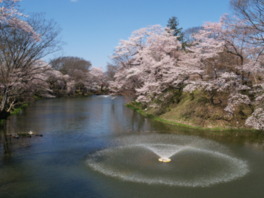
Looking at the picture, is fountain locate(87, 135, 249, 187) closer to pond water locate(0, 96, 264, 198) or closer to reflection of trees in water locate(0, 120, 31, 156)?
pond water locate(0, 96, 264, 198)

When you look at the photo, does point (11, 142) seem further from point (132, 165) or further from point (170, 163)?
point (170, 163)

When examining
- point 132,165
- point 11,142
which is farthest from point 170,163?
point 11,142

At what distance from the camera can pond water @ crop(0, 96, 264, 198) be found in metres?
9.35

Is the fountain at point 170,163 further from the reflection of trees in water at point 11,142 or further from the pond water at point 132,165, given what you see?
the reflection of trees in water at point 11,142

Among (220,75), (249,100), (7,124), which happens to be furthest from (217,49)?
(7,124)

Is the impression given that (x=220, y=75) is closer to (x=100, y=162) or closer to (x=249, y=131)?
(x=249, y=131)

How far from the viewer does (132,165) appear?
12094 millimetres

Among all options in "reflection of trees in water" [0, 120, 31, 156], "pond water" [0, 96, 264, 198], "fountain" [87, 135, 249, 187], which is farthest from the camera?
"reflection of trees in water" [0, 120, 31, 156]

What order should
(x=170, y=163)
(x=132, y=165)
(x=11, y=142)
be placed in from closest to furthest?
(x=132, y=165) < (x=170, y=163) < (x=11, y=142)

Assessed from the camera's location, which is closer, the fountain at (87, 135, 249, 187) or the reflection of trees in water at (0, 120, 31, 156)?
the fountain at (87, 135, 249, 187)

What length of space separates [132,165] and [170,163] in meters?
2.04

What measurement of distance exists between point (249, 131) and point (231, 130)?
4.56 ft

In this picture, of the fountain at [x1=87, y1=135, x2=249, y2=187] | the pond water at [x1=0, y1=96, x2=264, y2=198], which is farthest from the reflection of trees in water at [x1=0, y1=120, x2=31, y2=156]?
the fountain at [x1=87, y1=135, x2=249, y2=187]

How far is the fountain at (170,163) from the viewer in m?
10.5
